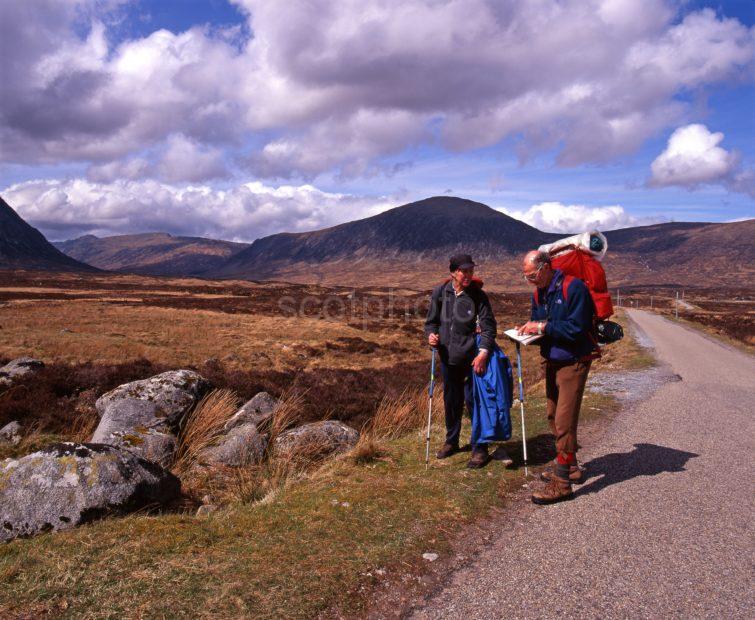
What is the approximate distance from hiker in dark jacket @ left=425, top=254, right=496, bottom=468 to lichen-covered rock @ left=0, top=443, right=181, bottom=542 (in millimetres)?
3223

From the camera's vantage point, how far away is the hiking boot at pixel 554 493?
15.3 feet

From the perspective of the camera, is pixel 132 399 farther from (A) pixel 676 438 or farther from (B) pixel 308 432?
(A) pixel 676 438

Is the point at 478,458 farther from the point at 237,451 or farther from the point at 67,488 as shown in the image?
the point at 67,488

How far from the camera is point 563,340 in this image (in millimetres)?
4797

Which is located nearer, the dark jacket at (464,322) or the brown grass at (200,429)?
the dark jacket at (464,322)

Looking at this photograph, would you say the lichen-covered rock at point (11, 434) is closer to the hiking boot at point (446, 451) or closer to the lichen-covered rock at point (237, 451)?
the lichen-covered rock at point (237, 451)

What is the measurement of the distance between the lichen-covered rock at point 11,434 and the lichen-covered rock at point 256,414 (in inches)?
117

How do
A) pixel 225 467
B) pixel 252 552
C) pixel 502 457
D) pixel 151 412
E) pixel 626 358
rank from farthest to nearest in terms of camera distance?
1. pixel 626 358
2. pixel 151 412
3. pixel 225 467
4. pixel 502 457
5. pixel 252 552

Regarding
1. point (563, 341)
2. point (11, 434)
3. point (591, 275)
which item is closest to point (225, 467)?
point (11, 434)

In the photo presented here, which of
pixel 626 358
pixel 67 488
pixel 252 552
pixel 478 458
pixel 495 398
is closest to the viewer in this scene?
pixel 252 552

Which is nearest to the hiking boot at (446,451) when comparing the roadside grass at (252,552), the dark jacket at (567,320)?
the roadside grass at (252,552)

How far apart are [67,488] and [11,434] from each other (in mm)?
4496

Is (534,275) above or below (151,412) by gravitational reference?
above

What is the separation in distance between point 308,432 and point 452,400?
248 cm
